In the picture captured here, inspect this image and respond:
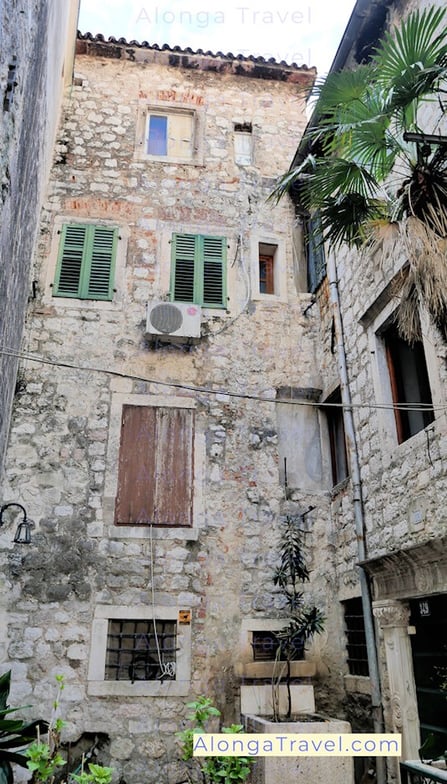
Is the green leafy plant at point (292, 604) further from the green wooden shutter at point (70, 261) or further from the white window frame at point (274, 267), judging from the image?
the green wooden shutter at point (70, 261)

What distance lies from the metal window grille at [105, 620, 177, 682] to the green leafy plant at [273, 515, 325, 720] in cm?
121

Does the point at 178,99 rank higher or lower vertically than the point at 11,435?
higher

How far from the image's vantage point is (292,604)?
22.1 feet

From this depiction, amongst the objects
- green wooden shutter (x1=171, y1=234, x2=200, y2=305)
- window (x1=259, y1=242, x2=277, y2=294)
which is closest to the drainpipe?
window (x1=259, y1=242, x2=277, y2=294)

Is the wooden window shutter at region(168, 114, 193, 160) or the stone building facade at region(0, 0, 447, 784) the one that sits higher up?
the wooden window shutter at region(168, 114, 193, 160)

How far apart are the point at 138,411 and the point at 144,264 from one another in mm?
2230

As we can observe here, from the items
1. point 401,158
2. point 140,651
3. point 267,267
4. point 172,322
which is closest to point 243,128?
point 267,267

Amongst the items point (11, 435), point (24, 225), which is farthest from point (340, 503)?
point (24, 225)

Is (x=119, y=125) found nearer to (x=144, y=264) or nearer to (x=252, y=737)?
(x=144, y=264)

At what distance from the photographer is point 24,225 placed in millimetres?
6488

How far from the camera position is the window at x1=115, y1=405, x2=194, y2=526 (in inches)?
293

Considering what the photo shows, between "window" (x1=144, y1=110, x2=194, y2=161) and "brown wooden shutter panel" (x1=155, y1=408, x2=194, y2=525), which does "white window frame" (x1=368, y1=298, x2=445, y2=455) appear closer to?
"brown wooden shutter panel" (x1=155, y1=408, x2=194, y2=525)

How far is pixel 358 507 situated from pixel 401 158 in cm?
362

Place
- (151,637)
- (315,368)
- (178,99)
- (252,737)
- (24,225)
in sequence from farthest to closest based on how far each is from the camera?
(178,99) < (315,368) < (151,637) < (24,225) < (252,737)
